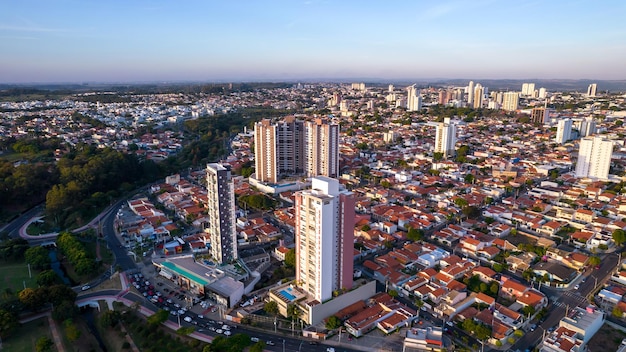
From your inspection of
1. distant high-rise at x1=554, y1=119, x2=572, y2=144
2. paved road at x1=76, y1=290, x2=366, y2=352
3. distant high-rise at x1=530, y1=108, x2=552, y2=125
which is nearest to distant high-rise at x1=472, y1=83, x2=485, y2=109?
distant high-rise at x1=530, y1=108, x2=552, y2=125

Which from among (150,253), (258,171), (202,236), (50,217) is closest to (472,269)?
(202,236)

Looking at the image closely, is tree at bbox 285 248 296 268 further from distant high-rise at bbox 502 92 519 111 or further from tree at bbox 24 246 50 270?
distant high-rise at bbox 502 92 519 111

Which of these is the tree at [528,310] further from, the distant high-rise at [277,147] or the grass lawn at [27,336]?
the distant high-rise at [277,147]

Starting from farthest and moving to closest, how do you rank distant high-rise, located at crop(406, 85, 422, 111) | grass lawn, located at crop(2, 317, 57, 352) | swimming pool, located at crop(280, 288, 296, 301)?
1. distant high-rise, located at crop(406, 85, 422, 111)
2. swimming pool, located at crop(280, 288, 296, 301)
3. grass lawn, located at crop(2, 317, 57, 352)

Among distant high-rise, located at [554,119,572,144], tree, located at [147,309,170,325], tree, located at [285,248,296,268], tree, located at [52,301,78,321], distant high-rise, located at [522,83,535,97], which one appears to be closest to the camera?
tree, located at [147,309,170,325]

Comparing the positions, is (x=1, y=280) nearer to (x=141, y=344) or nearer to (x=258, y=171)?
(x=141, y=344)

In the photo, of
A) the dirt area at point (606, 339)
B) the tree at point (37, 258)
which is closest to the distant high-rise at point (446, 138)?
the dirt area at point (606, 339)
